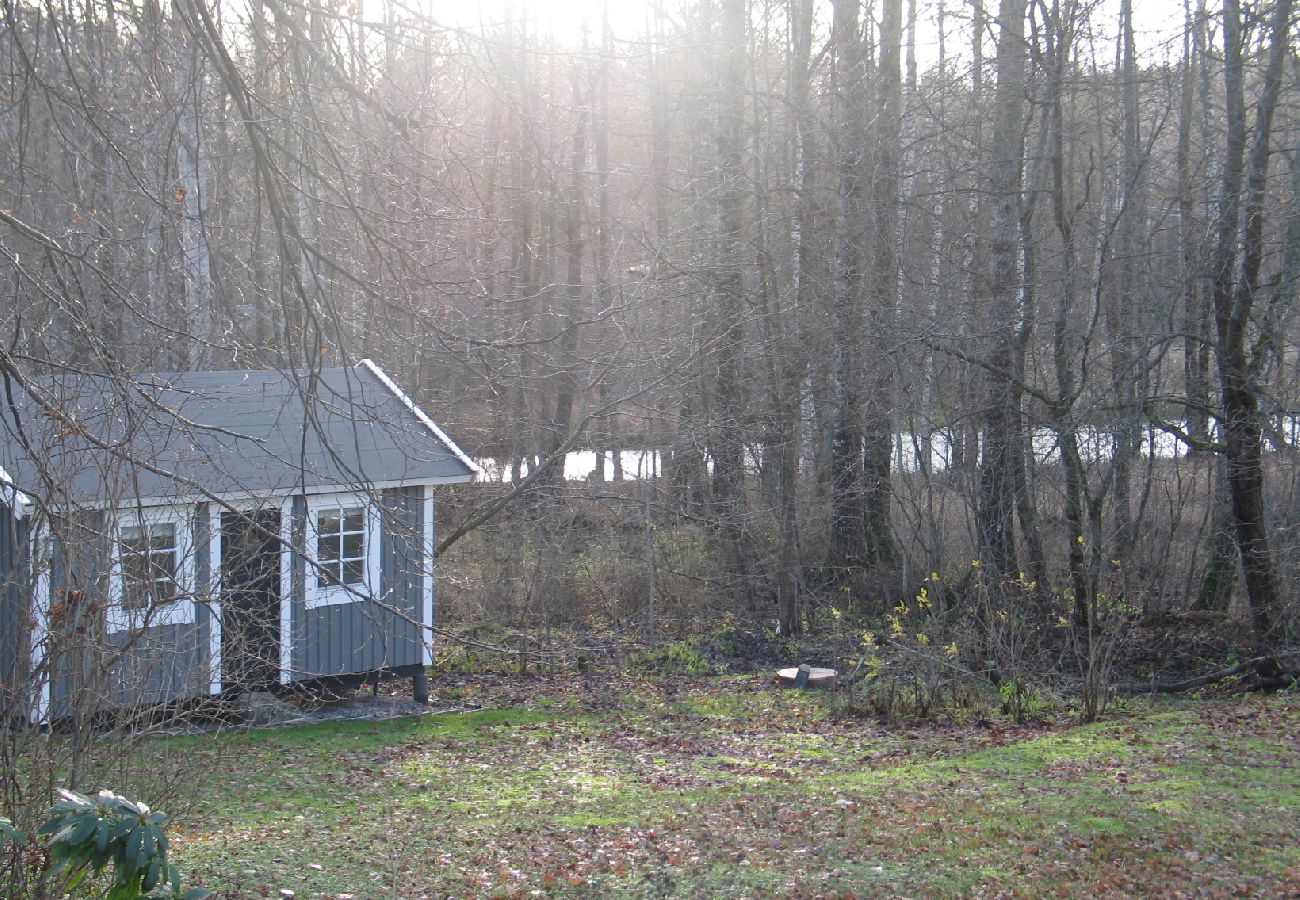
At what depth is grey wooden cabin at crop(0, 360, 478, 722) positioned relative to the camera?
516 centimetres

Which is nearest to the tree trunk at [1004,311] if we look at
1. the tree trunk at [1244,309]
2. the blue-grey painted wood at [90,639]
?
the tree trunk at [1244,309]

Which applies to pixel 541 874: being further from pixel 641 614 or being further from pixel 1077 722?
pixel 641 614

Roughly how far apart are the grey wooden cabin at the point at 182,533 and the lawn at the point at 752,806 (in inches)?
31.1

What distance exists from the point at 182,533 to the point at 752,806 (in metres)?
4.53

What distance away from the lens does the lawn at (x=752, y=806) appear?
6.26m

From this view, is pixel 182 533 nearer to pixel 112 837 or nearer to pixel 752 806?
pixel 752 806

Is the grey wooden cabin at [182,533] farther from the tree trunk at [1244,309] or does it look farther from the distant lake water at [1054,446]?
the tree trunk at [1244,309]

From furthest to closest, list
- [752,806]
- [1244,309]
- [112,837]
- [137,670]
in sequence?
[1244,309], [752,806], [137,670], [112,837]

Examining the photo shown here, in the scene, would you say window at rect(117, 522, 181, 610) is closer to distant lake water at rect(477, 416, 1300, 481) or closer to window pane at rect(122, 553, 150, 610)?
window pane at rect(122, 553, 150, 610)

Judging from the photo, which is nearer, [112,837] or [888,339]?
[112,837]

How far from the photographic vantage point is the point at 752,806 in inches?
321

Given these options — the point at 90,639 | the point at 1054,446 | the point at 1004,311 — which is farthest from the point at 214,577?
the point at 1004,311

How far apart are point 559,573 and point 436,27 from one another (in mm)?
12056

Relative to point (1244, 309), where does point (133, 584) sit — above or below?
below
